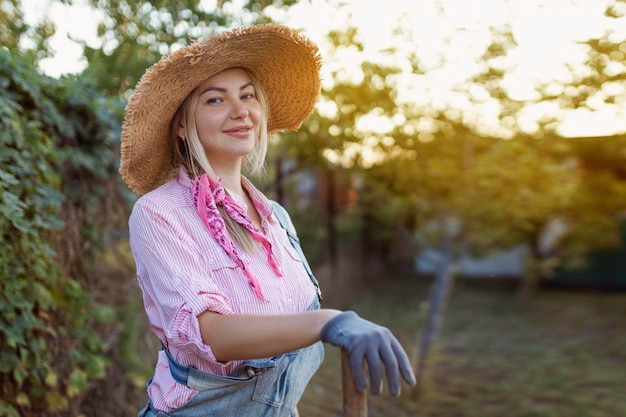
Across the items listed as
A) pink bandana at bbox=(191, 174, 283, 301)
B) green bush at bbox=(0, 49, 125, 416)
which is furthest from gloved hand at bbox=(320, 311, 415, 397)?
green bush at bbox=(0, 49, 125, 416)

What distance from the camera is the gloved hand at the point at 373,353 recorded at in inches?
46.2

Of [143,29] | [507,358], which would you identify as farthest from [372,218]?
[143,29]

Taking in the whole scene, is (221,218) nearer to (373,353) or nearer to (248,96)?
(248,96)

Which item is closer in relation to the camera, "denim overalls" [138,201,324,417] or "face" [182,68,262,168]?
"denim overalls" [138,201,324,417]

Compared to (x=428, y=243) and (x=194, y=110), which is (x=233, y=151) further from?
(x=428, y=243)

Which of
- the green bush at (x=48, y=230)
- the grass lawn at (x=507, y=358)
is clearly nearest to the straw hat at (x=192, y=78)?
the green bush at (x=48, y=230)

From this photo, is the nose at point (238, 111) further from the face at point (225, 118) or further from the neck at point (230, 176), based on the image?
the neck at point (230, 176)

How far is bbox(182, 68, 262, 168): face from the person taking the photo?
1.80 metres

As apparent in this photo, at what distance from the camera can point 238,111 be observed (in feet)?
5.91

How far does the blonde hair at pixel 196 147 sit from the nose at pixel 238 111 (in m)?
0.11

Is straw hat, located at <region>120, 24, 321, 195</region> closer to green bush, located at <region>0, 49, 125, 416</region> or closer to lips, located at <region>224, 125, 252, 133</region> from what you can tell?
lips, located at <region>224, 125, 252, 133</region>

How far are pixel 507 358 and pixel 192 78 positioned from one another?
24.6 ft

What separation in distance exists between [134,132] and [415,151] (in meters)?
5.16

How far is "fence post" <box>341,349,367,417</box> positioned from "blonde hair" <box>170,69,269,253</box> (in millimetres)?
466
